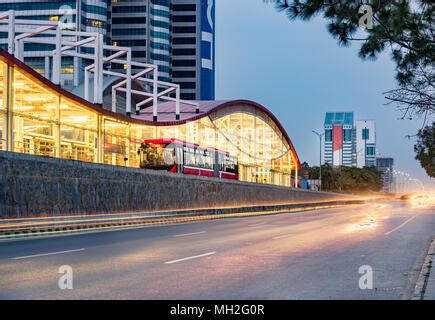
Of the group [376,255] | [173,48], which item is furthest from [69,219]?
[173,48]

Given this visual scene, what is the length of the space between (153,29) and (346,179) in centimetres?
5701

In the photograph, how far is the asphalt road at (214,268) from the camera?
8539 millimetres

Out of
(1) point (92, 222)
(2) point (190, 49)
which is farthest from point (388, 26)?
(2) point (190, 49)

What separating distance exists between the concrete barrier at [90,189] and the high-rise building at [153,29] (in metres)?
81.7

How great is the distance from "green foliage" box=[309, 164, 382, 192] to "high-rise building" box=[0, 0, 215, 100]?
34677 mm

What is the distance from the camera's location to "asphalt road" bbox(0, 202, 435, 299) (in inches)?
336

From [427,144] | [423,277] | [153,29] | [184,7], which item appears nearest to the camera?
[423,277]

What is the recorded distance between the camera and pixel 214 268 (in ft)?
36.4

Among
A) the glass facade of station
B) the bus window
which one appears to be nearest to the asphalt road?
the glass facade of station

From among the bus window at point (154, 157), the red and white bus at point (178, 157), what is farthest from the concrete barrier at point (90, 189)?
the bus window at point (154, 157)

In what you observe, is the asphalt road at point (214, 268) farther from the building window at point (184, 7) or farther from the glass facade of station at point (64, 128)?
the building window at point (184, 7)

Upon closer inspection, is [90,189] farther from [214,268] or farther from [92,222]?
[214,268]
